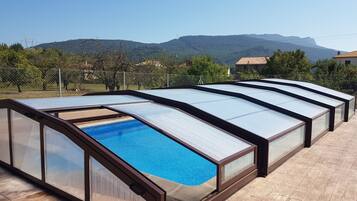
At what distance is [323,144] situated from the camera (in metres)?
8.70

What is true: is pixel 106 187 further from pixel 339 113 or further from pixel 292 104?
pixel 339 113

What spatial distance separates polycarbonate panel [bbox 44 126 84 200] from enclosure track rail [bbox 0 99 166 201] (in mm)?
87

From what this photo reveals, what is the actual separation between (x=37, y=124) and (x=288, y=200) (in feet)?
12.9

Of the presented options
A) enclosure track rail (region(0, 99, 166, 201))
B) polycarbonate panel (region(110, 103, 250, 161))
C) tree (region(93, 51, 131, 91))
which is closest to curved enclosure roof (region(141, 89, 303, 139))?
polycarbonate panel (region(110, 103, 250, 161))

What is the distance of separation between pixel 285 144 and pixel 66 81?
10687 millimetres

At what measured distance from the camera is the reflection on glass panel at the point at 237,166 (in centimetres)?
486

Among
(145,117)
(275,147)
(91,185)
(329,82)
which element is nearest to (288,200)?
(275,147)

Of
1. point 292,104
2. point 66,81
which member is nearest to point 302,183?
point 292,104

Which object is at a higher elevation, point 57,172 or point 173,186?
point 57,172

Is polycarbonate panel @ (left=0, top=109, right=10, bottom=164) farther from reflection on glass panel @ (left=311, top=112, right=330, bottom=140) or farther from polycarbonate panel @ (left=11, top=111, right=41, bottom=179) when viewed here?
reflection on glass panel @ (left=311, top=112, right=330, bottom=140)

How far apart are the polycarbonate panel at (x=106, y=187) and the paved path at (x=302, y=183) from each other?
92 centimetres

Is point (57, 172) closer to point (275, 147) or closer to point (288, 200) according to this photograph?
point (288, 200)

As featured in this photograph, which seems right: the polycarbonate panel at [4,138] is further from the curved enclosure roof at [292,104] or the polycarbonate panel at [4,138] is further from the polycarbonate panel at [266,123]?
the curved enclosure roof at [292,104]

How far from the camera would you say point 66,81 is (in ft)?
47.8
